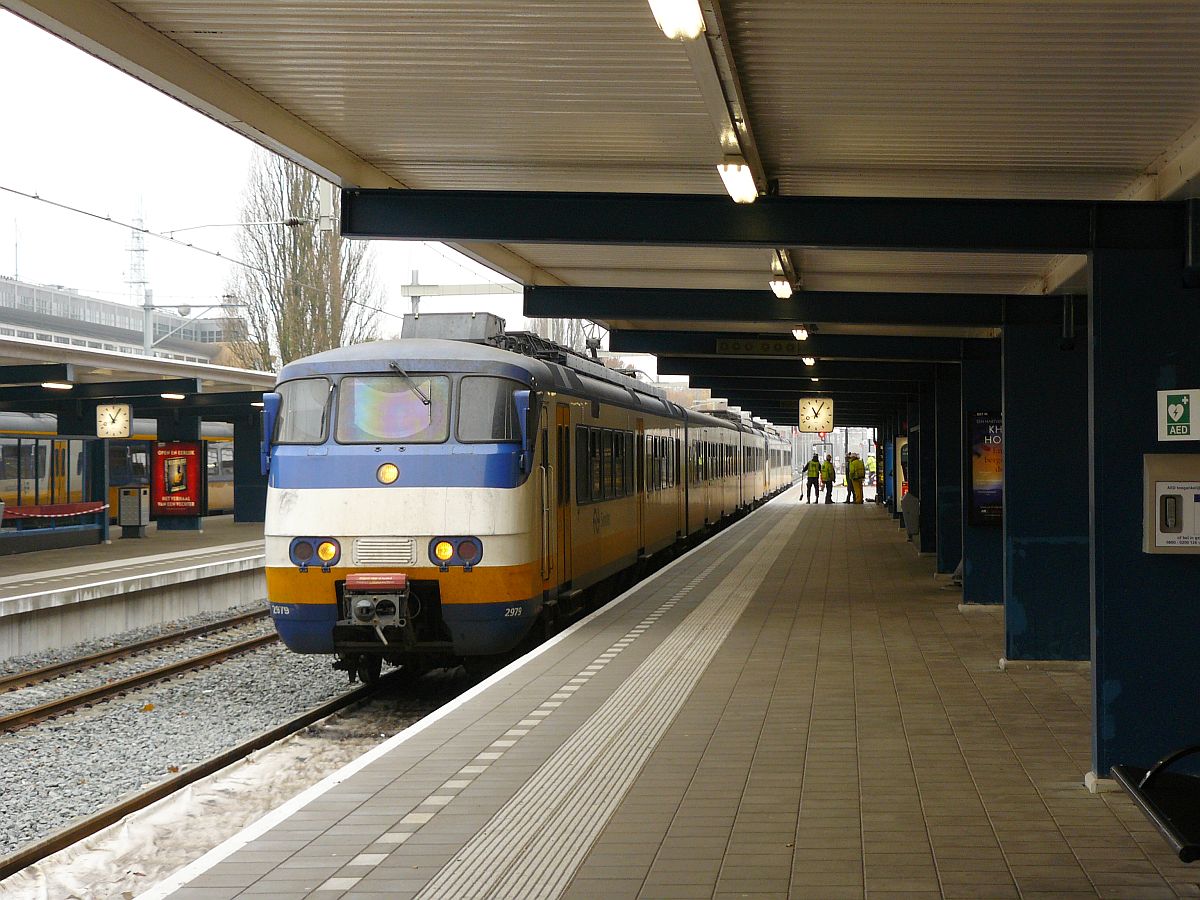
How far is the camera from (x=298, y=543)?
11.0 m

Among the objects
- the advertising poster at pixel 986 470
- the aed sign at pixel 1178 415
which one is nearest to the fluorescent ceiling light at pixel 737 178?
the aed sign at pixel 1178 415

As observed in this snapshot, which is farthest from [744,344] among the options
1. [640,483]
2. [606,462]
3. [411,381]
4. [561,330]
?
[561,330]

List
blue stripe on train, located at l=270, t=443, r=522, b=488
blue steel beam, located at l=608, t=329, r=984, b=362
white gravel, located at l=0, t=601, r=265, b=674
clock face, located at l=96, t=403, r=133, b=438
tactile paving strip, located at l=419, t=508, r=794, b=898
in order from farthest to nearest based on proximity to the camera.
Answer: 1. clock face, located at l=96, t=403, r=133, b=438
2. blue steel beam, located at l=608, t=329, r=984, b=362
3. white gravel, located at l=0, t=601, r=265, b=674
4. blue stripe on train, located at l=270, t=443, r=522, b=488
5. tactile paving strip, located at l=419, t=508, r=794, b=898

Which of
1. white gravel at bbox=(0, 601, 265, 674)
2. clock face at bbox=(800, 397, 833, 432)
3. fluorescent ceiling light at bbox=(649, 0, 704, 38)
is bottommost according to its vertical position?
white gravel at bbox=(0, 601, 265, 674)

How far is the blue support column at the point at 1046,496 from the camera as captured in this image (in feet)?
36.2

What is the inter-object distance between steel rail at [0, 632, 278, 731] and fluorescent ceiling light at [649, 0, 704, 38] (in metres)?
8.83

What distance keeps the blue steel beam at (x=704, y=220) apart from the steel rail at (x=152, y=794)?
3.88 meters

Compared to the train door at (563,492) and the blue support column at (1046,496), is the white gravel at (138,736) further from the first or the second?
the blue support column at (1046,496)

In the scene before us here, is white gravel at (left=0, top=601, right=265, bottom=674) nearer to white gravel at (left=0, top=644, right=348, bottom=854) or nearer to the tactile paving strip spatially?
white gravel at (left=0, top=644, right=348, bottom=854)

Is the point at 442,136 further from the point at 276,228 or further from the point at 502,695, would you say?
the point at 276,228

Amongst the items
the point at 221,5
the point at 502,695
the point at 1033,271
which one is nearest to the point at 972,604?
the point at 1033,271

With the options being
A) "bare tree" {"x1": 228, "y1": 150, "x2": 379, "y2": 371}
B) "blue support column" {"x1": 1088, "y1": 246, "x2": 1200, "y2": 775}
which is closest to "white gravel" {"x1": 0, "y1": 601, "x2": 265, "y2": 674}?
"blue support column" {"x1": 1088, "y1": 246, "x2": 1200, "y2": 775}

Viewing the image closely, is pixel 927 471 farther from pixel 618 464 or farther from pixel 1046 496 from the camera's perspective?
pixel 1046 496

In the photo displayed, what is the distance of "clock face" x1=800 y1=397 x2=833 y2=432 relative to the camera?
3123 centimetres
